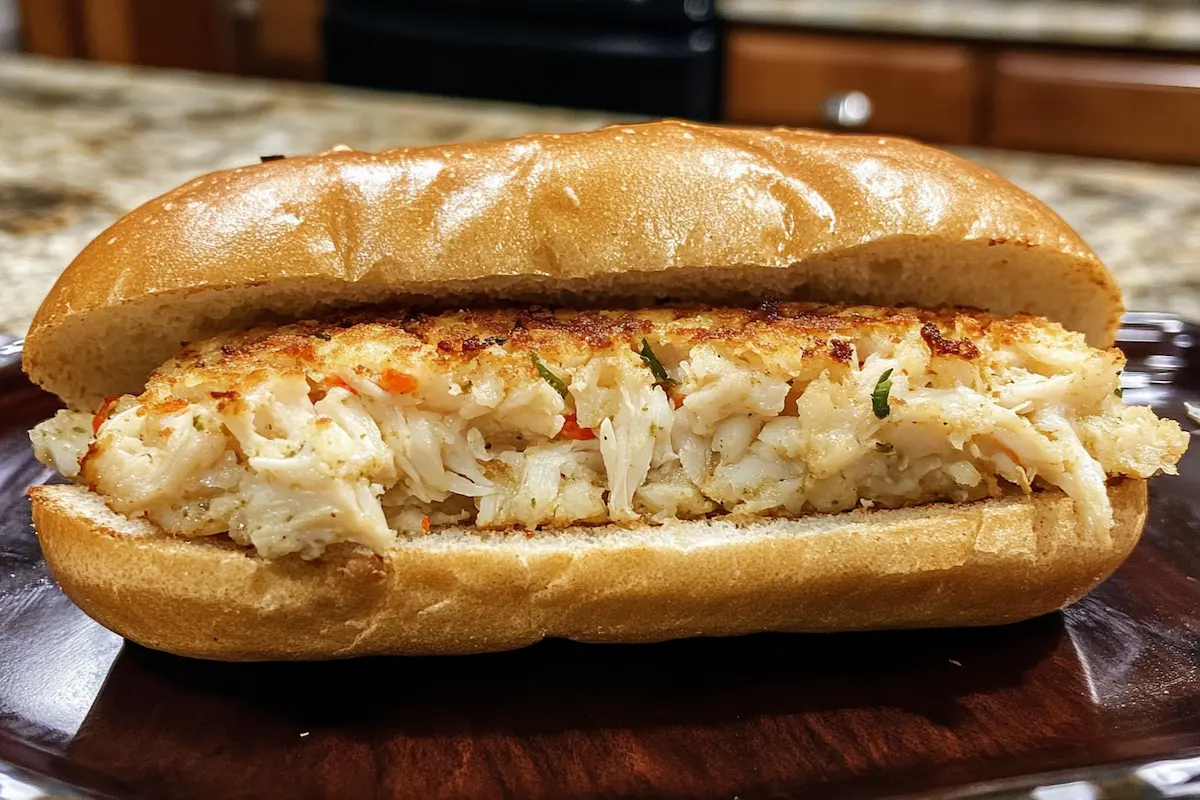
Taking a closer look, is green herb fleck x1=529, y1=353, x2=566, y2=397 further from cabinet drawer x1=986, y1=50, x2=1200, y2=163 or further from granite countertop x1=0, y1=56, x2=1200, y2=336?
cabinet drawer x1=986, y1=50, x2=1200, y2=163

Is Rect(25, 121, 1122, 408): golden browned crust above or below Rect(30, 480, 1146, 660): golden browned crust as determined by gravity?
above

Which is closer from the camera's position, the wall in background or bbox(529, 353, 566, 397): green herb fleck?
bbox(529, 353, 566, 397): green herb fleck

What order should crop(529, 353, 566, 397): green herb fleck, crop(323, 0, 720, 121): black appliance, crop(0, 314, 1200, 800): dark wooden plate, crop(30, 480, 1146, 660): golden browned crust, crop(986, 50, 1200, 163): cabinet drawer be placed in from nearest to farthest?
crop(0, 314, 1200, 800): dark wooden plate → crop(30, 480, 1146, 660): golden browned crust → crop(529, 353, 566, 397): green herb fleck → crop(986, 50, 1200, 163): cabinet drawer → crop(323, 0, 720, 121): black appliance

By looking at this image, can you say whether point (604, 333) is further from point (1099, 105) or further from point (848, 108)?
point (1099, 105)

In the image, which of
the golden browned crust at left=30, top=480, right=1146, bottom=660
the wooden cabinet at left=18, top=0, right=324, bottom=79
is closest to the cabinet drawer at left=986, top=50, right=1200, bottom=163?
the golden browned crust at left=30, top=480, right=1146, bottom=660

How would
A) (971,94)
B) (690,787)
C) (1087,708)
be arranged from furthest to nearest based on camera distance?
1. (971,94)
2. (1087,708)
3. (690,787)

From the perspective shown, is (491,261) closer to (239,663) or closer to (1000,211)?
(239,663)

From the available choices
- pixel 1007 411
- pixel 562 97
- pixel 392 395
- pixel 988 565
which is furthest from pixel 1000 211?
pixel 562 97
